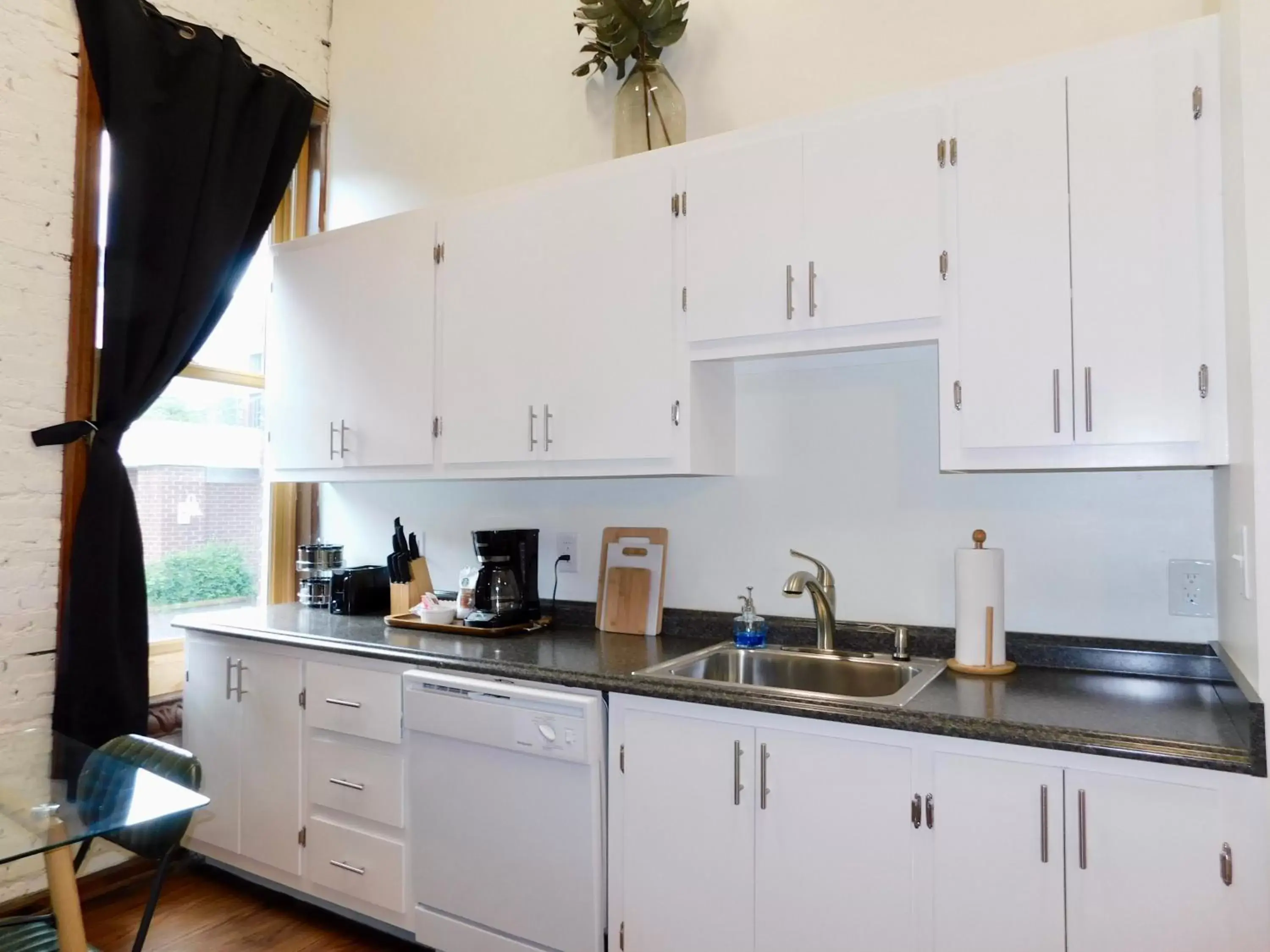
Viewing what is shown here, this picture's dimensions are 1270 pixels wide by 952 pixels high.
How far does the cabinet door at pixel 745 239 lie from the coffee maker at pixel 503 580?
3.15 feet

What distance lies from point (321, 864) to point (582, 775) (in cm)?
107

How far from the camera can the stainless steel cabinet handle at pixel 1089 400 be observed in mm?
A: 1693

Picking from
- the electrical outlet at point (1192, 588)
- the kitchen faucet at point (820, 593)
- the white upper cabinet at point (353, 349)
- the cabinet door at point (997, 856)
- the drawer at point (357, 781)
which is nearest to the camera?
the cabinet door at point (997, 856)

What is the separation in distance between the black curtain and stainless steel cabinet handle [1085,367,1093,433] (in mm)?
2849

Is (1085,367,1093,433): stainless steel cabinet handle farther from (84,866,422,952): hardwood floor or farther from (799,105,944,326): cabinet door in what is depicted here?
(84,866,422,952): hardwood floor

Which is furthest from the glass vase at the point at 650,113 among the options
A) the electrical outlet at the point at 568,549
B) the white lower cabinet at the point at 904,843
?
the white lower cabinet at the point at 904,843

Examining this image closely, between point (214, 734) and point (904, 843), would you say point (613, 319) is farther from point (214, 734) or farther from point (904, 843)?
point (214, 734)

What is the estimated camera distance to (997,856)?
1.47m

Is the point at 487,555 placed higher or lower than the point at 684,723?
higher

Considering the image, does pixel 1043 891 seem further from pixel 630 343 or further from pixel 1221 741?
pixel 630 343

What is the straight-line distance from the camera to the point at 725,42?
2598 mm

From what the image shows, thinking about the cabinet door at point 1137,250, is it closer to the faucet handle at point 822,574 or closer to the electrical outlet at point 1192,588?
the electrical outlet at point 1192,588

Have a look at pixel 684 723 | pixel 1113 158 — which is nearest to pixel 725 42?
pixel 1113 158

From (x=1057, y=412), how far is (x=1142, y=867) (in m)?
0.88
